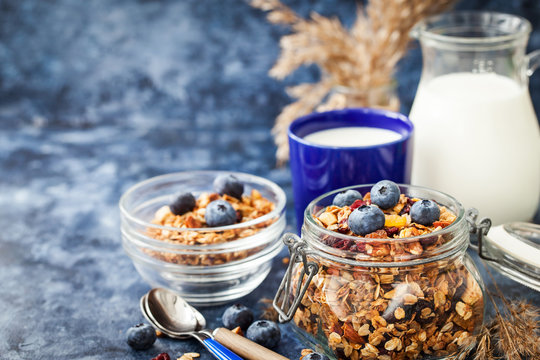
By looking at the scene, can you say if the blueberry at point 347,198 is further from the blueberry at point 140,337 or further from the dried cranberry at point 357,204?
the blueberry at point 140,337

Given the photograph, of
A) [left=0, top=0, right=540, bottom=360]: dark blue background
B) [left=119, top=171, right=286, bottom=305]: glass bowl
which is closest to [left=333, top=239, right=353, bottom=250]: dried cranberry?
[left=119, top=171, right=286, bottom=305]: glass bowl

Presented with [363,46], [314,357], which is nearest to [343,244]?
[314,357]

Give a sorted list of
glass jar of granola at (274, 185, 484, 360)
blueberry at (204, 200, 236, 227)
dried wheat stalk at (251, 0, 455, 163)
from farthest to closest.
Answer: dried wheat stalk at (251, 0, 455, 163), blueberry at (204, 200, 236, 227), glass jar of granola at (274, 185, 484, 360)

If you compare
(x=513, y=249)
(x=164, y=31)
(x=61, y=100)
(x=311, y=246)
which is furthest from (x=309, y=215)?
(x=61, y=100)

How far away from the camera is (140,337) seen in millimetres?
982

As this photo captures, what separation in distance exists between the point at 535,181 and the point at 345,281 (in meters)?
0.54

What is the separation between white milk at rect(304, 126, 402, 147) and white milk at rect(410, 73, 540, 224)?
0.26ft

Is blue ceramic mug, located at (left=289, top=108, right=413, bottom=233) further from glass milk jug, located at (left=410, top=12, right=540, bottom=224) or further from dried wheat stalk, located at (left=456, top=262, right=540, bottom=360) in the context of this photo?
dried wheat stalk, located at (left=456, top=262, right=540, bottom=360)

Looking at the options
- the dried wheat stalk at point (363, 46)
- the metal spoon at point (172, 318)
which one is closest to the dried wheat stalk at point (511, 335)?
the metal spoon at point (172, 318)

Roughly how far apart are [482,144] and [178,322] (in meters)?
0.61

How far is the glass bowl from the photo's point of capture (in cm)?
105

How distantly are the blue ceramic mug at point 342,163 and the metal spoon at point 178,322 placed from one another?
0.28 metres

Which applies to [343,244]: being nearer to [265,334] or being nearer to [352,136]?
[265,334]

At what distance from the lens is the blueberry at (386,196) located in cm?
93
